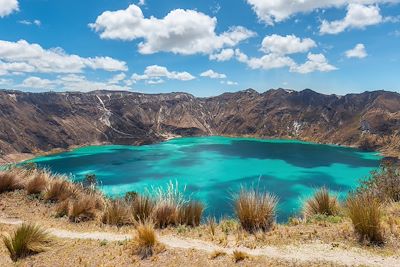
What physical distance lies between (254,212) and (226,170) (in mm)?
71865

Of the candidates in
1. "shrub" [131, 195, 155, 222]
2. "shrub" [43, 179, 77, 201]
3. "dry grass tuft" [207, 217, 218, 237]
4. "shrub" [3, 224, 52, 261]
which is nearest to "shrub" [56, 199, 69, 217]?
"shrub" [43, 179, 77, 201]

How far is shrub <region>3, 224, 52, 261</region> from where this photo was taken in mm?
8102

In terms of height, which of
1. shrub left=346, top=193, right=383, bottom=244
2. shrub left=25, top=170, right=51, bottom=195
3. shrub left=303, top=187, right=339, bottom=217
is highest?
shrub left=346, top=193, right=383, bottom=244

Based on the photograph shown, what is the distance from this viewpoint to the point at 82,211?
1140cm

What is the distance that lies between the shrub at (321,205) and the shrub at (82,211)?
6.69m

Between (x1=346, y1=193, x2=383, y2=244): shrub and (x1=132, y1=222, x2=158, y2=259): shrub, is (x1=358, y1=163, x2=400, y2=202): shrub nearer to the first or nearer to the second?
(x1=346, y1=193, x2=383, y2=244): shrub

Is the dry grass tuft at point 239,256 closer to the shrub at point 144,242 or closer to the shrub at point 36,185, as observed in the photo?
the shrub at point 144,242

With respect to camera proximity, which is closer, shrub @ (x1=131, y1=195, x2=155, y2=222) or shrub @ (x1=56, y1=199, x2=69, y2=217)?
shrub @ (x1=131, y1=195, x2=155, y2=222)

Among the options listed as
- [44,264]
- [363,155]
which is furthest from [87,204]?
[363,155]

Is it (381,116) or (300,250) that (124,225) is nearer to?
(300,250)

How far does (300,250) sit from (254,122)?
175 m

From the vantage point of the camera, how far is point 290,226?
9312 millimetres

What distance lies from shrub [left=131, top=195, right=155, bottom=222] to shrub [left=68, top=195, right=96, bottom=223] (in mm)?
1899

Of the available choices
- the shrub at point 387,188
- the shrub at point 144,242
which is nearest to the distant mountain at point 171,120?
the shrub at point 387,188
